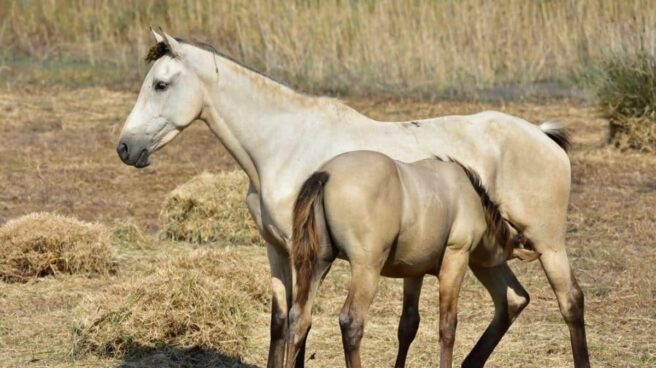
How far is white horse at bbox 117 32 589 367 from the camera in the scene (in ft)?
20.2

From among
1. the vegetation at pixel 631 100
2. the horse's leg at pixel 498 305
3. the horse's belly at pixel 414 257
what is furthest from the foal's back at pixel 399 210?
the vegetation at pixel 631 100

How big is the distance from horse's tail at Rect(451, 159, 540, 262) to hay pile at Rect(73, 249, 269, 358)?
1.75m

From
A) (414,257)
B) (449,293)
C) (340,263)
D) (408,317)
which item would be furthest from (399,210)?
(340,263)

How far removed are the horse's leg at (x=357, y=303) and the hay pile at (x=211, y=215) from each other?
478cm

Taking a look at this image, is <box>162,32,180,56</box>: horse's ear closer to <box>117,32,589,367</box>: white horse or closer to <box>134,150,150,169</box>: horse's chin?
<box>117,32,589,367</box>: white horse

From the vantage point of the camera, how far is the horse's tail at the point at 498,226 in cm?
594

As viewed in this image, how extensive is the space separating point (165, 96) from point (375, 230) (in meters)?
1.52

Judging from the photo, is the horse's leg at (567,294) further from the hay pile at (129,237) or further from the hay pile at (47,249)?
the hay pile at (129,237)

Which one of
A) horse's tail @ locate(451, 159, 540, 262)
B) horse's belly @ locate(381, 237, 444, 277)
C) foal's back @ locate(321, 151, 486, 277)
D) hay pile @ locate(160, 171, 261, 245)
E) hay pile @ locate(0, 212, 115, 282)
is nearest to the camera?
foal's back @ locate(321, 151, 486, 277)

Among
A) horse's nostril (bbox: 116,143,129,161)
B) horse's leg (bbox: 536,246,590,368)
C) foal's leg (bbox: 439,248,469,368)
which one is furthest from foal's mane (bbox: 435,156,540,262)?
horse's nostril (bbox: 116,143,129,161)

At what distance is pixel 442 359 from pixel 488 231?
2.13 feet

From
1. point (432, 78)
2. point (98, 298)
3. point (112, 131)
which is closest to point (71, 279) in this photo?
point (98, 298)

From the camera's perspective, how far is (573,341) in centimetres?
665

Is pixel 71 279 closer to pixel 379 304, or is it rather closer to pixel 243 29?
pixel 379 304
